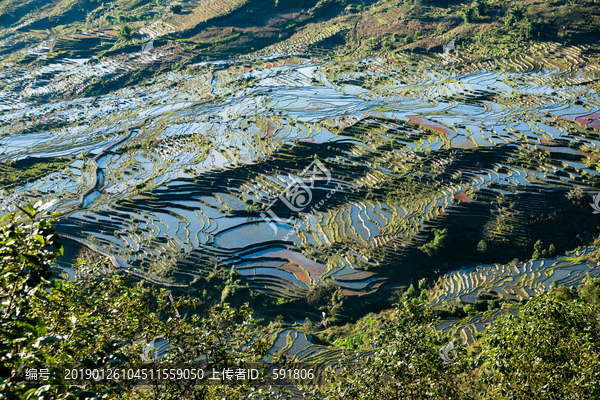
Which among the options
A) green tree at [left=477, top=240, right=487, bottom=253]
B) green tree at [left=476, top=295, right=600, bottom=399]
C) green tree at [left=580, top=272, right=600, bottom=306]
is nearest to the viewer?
green tree at [left=476, top=295, right=600, bottom=399]

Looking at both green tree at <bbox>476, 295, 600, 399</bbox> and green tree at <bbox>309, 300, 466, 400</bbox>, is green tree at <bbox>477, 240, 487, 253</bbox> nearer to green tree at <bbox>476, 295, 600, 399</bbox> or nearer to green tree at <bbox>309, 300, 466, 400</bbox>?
green tree at <bbox>476, 295, 600, 399</bbox>

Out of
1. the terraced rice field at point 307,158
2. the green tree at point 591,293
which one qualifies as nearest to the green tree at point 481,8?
the terraced rice field at point 307,158

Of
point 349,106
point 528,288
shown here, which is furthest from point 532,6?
point 528,288

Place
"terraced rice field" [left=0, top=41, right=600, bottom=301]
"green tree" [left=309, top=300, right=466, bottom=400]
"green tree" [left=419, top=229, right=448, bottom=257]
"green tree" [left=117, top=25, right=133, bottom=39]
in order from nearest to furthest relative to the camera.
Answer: "green tree" [left=309, top=300, right=466, bottom=400] < "green tree" [left=419, top=229, right=448, bottom=257] < "terraced rice field" [left=0, top=41, right=600, bottom=301] < "green tree" [left=117, top=25, right=133, bottom=39]

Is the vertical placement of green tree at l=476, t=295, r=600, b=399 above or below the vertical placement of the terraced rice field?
Result: above

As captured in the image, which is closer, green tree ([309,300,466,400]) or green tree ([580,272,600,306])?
green tree ([309,300,466,400])

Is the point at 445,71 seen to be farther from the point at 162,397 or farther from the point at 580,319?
the point at 162,397

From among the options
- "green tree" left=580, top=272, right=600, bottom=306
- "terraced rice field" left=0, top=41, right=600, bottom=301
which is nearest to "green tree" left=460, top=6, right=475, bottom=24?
"terraced rice field" left=0, top=41, right=600, bottom=301

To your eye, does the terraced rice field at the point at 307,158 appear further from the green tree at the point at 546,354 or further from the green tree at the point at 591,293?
the green tree at the point at 546,354
